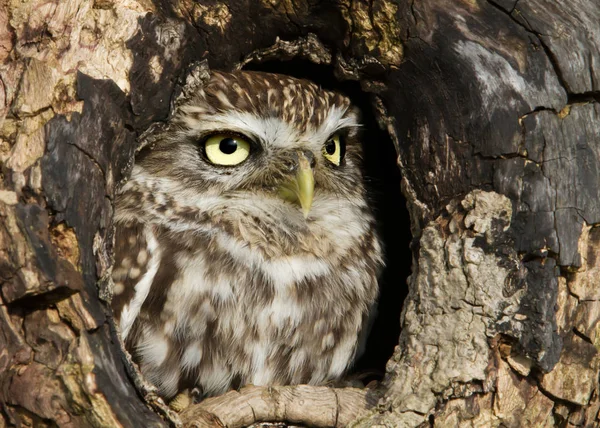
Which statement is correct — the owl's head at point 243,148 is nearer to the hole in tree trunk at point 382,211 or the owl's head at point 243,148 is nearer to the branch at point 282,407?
the hole in tree trunk at point 382,211

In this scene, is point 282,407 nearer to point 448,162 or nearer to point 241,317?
Result: point 241,317

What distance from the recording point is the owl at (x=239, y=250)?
3.00 metres

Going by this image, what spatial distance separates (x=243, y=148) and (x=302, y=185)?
0.31 m

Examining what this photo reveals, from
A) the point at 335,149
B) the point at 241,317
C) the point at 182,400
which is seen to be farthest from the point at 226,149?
the point at 182,400

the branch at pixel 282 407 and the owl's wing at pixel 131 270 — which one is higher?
the owl's wing at pixel 131 270

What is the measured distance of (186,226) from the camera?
3145 millimetres

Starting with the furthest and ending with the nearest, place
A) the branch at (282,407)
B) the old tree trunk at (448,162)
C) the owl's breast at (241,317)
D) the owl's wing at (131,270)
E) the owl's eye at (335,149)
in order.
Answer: the owl's eye at (335,149) < the owl's breast at (241,317) < the owl's wing at (131,270) < the branch at (282,407) < the old tree trunk at (448,162)

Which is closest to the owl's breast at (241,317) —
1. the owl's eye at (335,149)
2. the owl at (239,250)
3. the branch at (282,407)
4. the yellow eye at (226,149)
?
the owl at (239,250)

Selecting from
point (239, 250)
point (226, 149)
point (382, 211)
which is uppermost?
point (226, 149)

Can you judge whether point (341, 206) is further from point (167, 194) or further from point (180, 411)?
point (180, 411)

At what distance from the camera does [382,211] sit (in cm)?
366

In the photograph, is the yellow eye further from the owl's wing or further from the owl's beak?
the owl's wing

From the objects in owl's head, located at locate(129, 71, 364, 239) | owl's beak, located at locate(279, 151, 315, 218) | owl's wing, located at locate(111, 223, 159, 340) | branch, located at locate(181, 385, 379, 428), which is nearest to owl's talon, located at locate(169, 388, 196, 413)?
branch, located at locate(181, 385, 379, 428)

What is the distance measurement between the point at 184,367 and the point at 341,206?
0.99 metres
